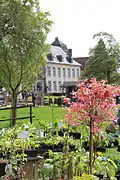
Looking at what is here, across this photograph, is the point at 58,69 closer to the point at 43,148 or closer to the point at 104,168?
the point at 43,148

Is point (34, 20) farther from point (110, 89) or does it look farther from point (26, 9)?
point (110, 89)

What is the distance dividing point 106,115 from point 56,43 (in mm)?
100522

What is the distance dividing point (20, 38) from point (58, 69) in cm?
7303

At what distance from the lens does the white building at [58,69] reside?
9164cm

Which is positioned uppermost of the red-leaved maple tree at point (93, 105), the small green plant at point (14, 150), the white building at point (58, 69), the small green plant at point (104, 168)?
the white building at point (58, 69)

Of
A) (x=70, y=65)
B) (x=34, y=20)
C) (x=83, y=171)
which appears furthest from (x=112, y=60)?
(x=83, y=171)

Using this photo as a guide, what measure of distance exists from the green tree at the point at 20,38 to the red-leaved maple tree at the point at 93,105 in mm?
16728

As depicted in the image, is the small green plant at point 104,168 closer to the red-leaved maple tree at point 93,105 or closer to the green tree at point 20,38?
the red-leaved maple tree at point 93,105

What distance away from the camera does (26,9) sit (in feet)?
72.3

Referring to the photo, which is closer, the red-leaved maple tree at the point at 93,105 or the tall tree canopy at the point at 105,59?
the red-leaved maple tree at the point at 93,105

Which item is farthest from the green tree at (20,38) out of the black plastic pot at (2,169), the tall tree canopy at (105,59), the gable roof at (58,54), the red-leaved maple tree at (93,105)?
the gable roof at (58,54)

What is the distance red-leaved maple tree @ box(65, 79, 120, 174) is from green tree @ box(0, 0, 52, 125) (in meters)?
16.7

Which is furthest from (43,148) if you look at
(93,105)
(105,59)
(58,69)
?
(58,69)

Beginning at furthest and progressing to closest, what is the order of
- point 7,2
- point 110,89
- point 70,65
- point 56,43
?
1. point 56,43
2. point 70,65
3. point 7,2
4. point 110,89
